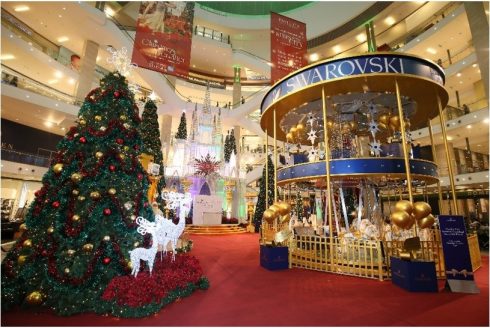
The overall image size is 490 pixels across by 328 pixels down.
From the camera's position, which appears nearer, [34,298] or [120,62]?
[34,298]

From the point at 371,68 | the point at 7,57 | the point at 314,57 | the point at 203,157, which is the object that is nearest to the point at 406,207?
the point at 371,68

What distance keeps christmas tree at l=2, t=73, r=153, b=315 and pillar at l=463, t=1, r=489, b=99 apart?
18649 millimetres

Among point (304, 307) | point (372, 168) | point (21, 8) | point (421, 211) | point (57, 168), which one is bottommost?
point (304, 307)

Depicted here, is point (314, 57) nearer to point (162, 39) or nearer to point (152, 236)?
point (162, 39)

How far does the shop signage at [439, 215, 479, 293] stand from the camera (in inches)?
170

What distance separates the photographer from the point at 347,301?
3746mm

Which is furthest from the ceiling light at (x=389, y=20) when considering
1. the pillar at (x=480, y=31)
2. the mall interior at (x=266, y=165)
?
the pillar at (x=480, y=31)

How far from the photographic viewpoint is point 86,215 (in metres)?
3.80

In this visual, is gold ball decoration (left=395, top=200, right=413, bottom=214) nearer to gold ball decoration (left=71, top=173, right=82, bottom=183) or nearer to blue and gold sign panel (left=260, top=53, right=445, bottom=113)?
blue and gold sign panel (left=260, top=53, right=445, bottom=113)

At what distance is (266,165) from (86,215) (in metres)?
5.13

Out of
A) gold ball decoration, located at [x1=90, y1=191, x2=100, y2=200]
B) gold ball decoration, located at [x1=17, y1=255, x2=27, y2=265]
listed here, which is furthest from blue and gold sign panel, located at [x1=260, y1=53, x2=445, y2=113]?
gold ball decoration, located at [x1=17, y1=255, x2=27, y2=265]

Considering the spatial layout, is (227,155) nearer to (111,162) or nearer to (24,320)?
(111,162)

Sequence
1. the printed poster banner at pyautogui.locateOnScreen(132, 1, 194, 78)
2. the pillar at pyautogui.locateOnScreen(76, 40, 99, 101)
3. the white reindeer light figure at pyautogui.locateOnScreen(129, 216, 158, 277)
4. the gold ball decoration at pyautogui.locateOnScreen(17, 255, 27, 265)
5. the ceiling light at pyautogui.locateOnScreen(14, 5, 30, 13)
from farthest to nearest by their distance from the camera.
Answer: the pillar at pyautogui.locateOnScreen(76, 40, 99, 101), the ceiling light at pyautogui.locateOnScreen(14, 5, 30, 13), the printed poster banner at pyautogui.locateOnScreen(132, 1, 194, 78), the white reindeer light figure at pyautogui.locateOnScreen(129, 216, 158, 277), the gold ball decoration at pyautogui.locateOnScreen(17, 255, 27, 265)

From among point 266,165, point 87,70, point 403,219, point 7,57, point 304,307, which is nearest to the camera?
point 304,307
